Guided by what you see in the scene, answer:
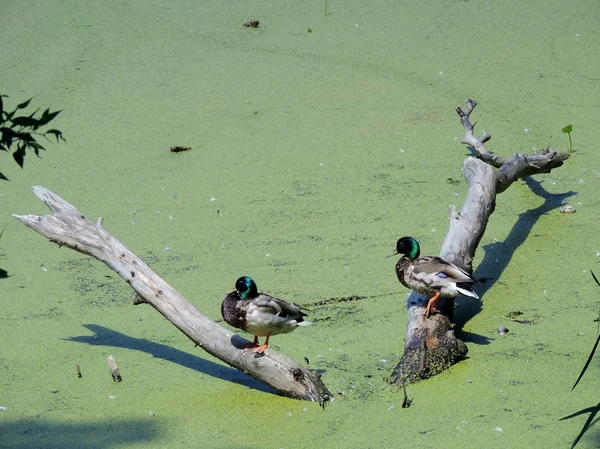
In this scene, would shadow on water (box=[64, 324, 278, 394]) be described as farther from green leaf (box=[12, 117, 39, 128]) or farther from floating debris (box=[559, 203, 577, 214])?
floating debris (box=[559, 203, 577, 214])

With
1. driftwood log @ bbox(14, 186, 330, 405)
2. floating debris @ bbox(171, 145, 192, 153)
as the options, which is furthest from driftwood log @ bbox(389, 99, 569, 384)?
floating debris @ bbox(171, 145, 192, 153)

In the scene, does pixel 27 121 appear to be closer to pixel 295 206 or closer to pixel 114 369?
pixel 114 369

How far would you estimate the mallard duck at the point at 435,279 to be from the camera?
4070mm

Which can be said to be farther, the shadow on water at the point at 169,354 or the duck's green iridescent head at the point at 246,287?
the shadow on water at the point at 169,354

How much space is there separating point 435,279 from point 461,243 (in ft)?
1.71

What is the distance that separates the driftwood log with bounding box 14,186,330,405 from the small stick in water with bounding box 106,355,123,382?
274 mm

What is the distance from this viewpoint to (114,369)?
3.96 m

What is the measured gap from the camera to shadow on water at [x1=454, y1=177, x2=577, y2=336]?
448 centimetres

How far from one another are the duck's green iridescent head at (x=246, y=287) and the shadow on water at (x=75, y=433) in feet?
2.06

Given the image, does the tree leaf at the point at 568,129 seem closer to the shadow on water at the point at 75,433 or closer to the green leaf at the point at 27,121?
the shadow on water at the point at 75,433

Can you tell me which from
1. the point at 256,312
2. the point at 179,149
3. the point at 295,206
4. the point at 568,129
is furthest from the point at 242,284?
the point at 568,129

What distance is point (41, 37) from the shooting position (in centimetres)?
730

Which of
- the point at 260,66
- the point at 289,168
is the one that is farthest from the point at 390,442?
the point at 260,66

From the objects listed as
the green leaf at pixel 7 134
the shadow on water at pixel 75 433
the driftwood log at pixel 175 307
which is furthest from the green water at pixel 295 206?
the green leaf at pixel 7 134
